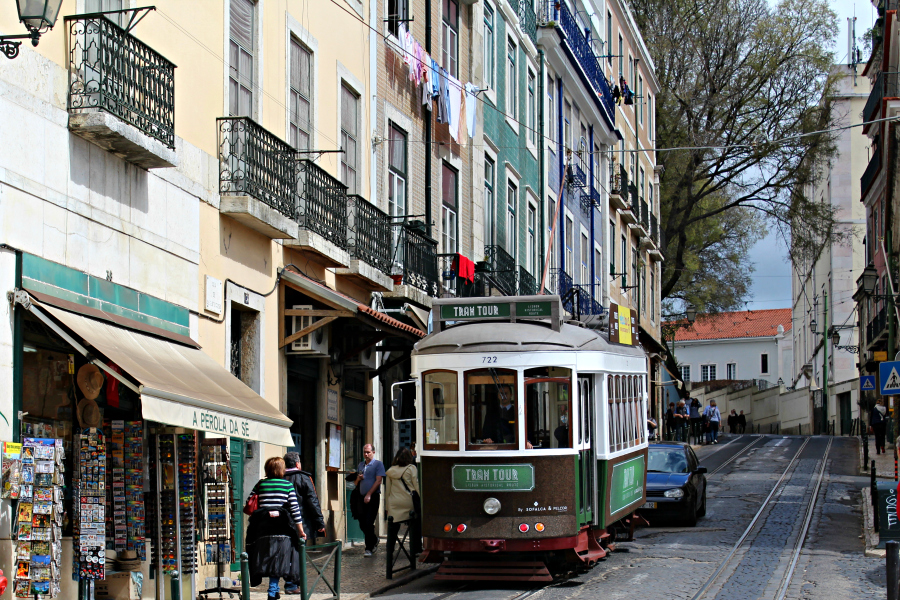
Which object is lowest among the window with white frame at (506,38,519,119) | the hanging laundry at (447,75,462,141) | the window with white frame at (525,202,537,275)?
the window with white frame at (525,202,537,275)

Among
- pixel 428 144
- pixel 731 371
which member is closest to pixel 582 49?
pixel 428 144

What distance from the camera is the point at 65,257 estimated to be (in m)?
11.3

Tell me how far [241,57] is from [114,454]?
6.00 metres

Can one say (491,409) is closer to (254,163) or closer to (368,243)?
(254,163)

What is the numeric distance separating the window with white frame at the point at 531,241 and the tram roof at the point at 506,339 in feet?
52.5

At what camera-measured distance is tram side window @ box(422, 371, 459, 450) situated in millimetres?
13812

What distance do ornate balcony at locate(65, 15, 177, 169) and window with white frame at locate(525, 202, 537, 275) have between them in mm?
18392

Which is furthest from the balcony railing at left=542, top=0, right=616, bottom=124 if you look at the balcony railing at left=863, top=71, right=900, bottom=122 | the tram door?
the tram door

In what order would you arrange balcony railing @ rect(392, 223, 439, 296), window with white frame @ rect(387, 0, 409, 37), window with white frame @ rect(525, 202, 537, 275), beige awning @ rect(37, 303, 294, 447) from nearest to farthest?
beige awning @ rect(37, 303, 294, 447)
balcony railing @ rect(392, 223, 439, 296)
window with white frame @ rect(387, 0, 409, 37)
window with white frame @ rect(525, 202, 537, 275)

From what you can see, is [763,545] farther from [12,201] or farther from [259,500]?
[12,201]

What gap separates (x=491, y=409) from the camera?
13773mm

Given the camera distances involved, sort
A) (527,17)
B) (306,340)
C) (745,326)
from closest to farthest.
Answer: (306,340) → (527,17) → (745,326)

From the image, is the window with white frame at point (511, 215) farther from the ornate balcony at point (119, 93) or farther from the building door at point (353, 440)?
the ornate balcony at point (119, 93)

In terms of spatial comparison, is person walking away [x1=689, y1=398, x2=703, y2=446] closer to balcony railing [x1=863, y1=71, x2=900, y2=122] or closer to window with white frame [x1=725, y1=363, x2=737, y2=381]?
balcony railing [x1=863, y1=71, x2=900, y2=122]
